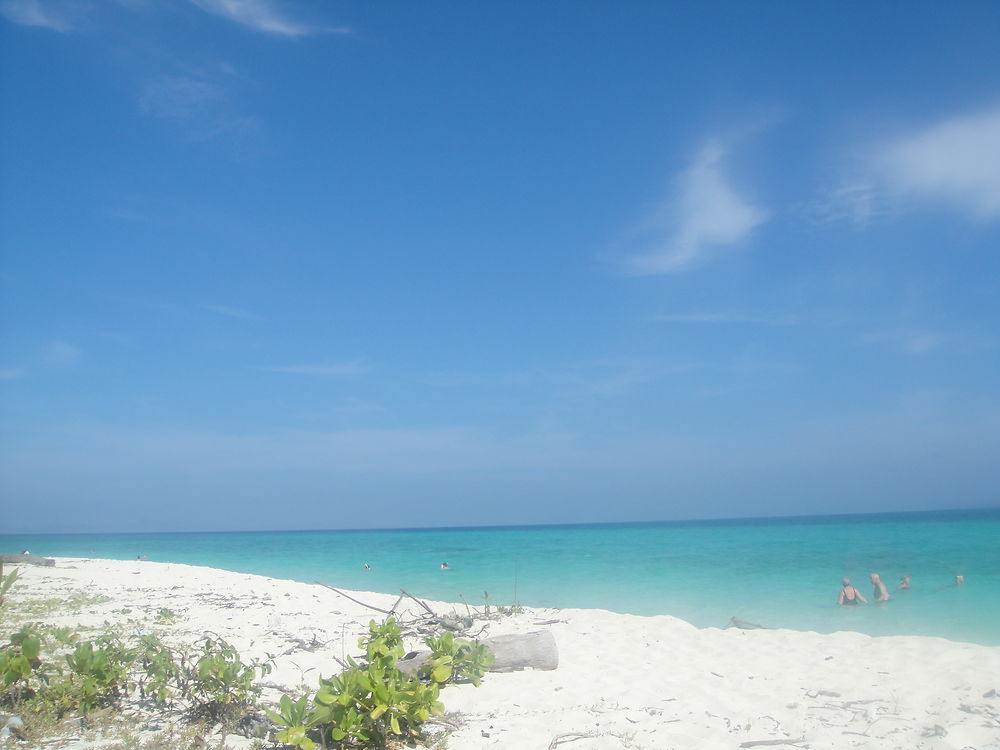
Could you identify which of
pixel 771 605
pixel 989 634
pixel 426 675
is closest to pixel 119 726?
pixel 426 675

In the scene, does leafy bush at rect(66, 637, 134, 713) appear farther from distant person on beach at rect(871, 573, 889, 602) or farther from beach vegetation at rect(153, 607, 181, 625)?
distant person on beach at rect(871, 573, 889, 602)

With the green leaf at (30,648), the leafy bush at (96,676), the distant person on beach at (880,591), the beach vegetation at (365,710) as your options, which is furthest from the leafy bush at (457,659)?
the distant person on beach at (880,591)

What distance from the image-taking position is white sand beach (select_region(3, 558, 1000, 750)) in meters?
4.76

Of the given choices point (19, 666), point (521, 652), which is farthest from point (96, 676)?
point (521, 652)

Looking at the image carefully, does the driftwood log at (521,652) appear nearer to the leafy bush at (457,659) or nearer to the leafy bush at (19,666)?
the leafy bush at (457,659)

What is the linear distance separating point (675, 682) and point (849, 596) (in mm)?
8690

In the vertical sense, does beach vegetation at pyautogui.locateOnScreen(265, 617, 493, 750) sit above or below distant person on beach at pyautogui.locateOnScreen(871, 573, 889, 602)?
above

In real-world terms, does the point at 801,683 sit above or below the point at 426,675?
below

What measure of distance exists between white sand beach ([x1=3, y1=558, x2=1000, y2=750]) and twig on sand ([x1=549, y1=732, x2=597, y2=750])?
0.05 ft

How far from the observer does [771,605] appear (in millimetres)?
14086

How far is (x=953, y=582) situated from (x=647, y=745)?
16507 mm

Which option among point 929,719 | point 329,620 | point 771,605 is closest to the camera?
point 929,719

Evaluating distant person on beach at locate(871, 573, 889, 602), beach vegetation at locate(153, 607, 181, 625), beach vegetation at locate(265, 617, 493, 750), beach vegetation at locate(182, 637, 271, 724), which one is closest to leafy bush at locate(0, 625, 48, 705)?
beach vegetation at locate(182, 637, 271, 724)

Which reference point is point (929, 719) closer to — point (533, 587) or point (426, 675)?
point (426, 675)
